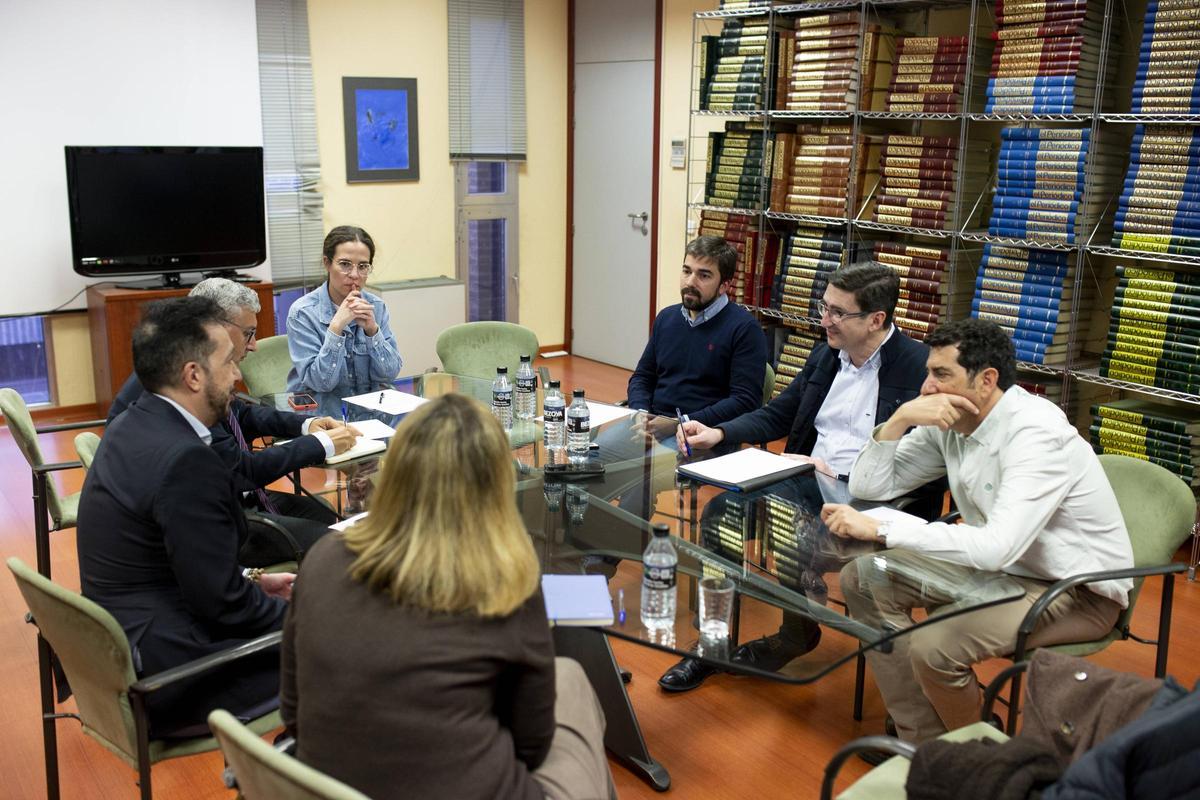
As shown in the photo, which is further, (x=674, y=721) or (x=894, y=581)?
(x=674, y=721)

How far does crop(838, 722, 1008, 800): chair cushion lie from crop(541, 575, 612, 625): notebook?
602 mm

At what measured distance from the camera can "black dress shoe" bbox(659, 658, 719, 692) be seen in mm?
3475

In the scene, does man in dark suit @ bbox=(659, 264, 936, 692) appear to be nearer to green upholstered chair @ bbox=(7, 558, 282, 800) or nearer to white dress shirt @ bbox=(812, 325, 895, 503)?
white dress shirt @ bbox=(812, 325, 895, 503)

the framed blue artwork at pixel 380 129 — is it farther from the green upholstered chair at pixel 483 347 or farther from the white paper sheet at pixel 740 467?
the white paper sheet at pixel 740 467

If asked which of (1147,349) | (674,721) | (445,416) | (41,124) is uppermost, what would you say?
(41,124)

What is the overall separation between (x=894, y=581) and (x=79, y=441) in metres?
2.49

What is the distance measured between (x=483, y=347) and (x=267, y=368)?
980mm

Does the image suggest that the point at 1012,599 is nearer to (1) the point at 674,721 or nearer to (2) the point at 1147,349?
(1) the point at 674,721

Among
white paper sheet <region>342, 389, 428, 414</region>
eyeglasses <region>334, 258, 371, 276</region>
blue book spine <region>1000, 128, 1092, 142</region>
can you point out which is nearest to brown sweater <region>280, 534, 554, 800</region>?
white paper sheet <region>342, 389, 428, 414</region>

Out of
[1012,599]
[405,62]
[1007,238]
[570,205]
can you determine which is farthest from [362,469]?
[570,205]

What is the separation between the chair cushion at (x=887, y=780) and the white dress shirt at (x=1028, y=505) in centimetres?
51

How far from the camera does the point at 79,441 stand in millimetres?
3334

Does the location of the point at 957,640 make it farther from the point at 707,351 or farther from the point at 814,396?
the point at 707,351

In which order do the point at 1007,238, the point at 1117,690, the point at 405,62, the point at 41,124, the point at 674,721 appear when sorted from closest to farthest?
the point at 1117,690
the point at 674,721
the point at 1007,238
the point at 41,124
the point at 405,62
